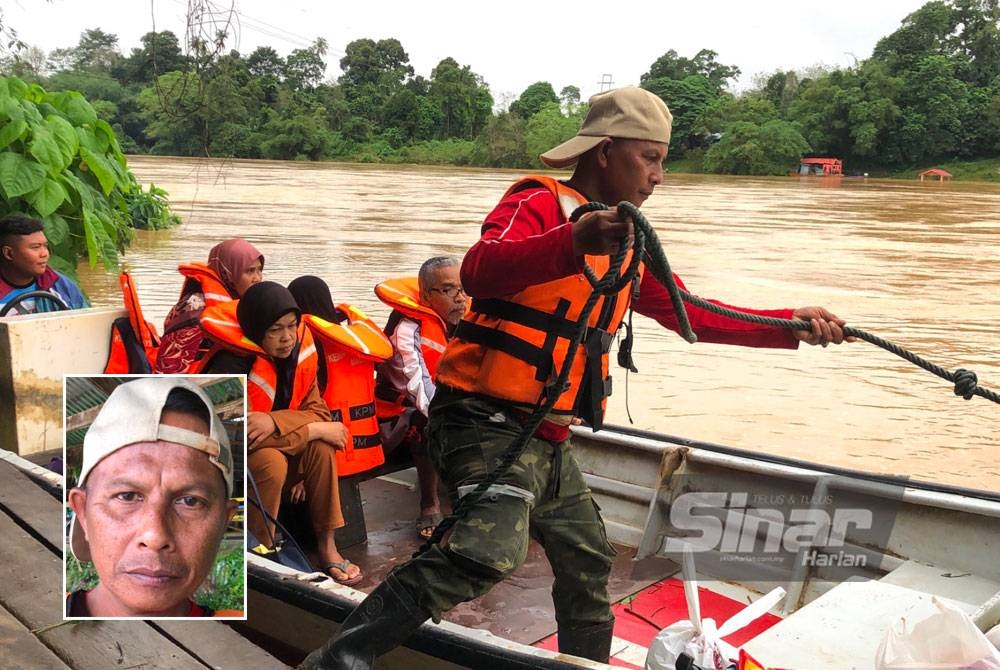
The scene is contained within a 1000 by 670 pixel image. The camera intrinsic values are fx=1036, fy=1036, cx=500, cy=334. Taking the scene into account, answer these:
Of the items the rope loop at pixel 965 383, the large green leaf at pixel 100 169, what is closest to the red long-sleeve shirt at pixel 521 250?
the rope loop at pixel 965 383

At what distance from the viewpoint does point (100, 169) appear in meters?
6.82

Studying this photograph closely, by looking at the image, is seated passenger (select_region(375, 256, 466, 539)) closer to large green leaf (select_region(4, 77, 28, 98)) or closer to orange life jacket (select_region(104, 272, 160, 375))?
orange life jacket (select_region(104, 272, 160, 375))

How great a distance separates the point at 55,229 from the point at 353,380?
11.2ft

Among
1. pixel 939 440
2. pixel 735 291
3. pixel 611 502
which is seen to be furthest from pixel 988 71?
pixel 611 502

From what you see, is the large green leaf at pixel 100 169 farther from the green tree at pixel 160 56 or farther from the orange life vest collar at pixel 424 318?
the orange life vest collar at pixel 424 318

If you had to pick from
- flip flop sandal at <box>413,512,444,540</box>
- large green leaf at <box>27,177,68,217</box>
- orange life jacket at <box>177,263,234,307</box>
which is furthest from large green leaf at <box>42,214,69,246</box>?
flip flop sandal at <box>413,512,444,540</box>

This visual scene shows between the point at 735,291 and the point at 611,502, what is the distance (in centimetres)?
1139

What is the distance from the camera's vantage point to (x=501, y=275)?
2.22 meters

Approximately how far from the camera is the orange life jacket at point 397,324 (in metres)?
4.21

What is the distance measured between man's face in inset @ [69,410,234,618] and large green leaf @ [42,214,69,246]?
4.99m

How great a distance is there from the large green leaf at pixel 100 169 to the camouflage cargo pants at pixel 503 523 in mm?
5052

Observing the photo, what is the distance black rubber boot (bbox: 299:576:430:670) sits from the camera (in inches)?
89.1

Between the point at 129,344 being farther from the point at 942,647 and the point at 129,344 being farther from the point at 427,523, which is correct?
the point at 942,647

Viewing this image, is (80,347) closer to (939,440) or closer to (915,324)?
(939,440)
